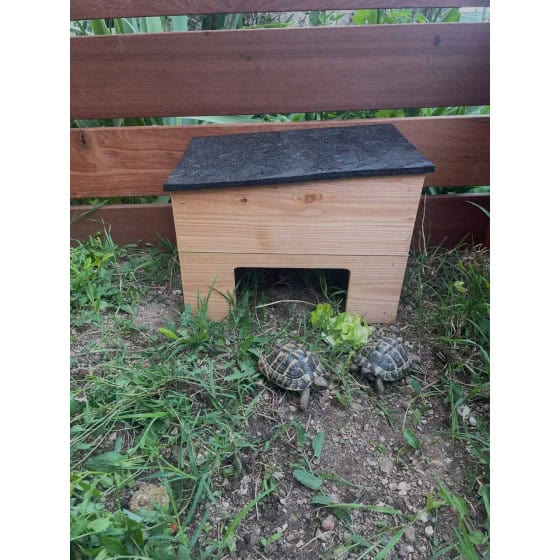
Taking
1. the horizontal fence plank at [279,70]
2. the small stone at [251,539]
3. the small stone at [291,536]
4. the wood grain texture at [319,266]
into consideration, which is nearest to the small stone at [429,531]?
the small stone at [291,536]

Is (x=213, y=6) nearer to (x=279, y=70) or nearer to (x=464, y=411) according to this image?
(x=279, y=70)

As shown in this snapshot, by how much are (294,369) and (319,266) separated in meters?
0.45

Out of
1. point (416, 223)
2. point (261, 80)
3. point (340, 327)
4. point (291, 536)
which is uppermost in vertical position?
point (261, 80)

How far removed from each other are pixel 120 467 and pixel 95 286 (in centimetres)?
94

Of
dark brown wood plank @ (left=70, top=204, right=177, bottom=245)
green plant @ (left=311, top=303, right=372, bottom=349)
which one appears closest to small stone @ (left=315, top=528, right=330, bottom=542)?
green plant @ (left=311, top=303, right=372, bottom=349)

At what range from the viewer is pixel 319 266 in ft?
5.71

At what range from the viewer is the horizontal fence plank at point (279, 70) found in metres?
1.89

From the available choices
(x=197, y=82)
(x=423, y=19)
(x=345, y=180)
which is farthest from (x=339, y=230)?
(x=423, y=19)

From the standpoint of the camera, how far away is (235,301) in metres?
1.84

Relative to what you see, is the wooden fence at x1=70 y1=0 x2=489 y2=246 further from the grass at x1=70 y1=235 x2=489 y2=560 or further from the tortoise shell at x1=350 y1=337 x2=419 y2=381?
the tortoise shell at x1=350 y1=337 x2=419 y2=381

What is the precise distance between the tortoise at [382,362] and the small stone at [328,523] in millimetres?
491

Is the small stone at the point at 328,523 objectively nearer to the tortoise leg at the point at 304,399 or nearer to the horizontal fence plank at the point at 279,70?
the tortoise leg at the point at 304,399

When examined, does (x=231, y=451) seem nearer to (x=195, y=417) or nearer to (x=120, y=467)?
(x=195, y=417)

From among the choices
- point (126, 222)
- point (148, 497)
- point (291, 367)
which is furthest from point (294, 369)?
point (126, 222)
